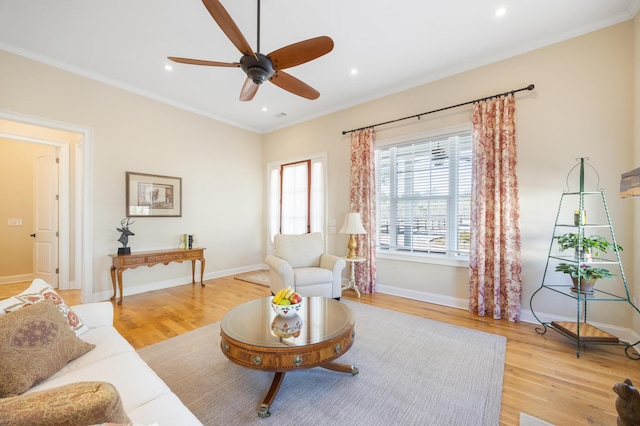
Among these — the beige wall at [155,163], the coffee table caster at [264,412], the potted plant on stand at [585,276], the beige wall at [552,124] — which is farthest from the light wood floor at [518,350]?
the coffee table caster at [264,412]

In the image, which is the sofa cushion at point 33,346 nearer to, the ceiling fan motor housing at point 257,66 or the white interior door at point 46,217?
the ceiling fan motor housing at point 257,66

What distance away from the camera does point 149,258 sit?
13.1 ft

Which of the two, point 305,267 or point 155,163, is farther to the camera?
point 155,163

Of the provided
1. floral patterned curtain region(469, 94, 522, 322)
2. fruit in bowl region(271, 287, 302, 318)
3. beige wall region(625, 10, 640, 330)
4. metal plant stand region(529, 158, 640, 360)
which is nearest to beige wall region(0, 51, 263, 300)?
fruit in bowl region(271, 287, 302, 318)

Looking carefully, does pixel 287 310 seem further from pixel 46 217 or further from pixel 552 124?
pixel 46 217

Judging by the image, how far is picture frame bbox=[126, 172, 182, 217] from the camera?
4195 mm

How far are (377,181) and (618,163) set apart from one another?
2.70m

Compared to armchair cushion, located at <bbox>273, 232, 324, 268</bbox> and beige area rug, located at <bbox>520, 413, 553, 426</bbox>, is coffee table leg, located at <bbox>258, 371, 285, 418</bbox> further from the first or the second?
armchair cushion, located at <bbox>273, 232, 324, 268</bbox>

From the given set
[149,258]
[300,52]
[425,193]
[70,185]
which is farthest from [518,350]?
[70,185]

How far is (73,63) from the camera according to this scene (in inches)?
138

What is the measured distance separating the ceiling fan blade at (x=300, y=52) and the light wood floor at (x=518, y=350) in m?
2.71

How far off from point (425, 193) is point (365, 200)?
3.05 ft

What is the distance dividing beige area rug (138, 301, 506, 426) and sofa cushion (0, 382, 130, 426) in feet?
Answer: 3.46

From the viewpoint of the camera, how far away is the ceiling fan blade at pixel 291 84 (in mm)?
2453
